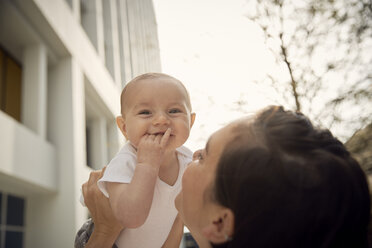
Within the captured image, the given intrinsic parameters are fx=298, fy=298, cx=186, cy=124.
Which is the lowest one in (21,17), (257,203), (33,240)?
(33,240)

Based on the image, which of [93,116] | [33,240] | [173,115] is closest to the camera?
[173,115]

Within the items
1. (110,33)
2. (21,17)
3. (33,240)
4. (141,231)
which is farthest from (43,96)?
(110,33)

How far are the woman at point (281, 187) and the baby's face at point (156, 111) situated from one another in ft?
1.54

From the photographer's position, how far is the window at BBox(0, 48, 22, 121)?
6.42m

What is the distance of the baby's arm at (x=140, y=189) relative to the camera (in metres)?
1.15

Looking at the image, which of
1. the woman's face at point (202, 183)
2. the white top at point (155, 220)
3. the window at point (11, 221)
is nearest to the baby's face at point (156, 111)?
the white top at point (155, 220)

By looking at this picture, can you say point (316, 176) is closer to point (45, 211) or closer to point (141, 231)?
point (141, 231)

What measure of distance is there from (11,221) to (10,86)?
2995 millimetres

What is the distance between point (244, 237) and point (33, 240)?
7447mm

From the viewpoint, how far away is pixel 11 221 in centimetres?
615

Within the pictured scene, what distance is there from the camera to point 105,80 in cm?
1143

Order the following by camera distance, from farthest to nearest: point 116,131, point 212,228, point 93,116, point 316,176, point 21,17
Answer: point 116,131
point 93,116
point 21,17
point 212,228
point 316,176

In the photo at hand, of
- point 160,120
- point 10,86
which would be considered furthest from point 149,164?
point 10,86

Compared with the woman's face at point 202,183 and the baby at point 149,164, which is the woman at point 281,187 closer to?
the woman's face at point 202,183
